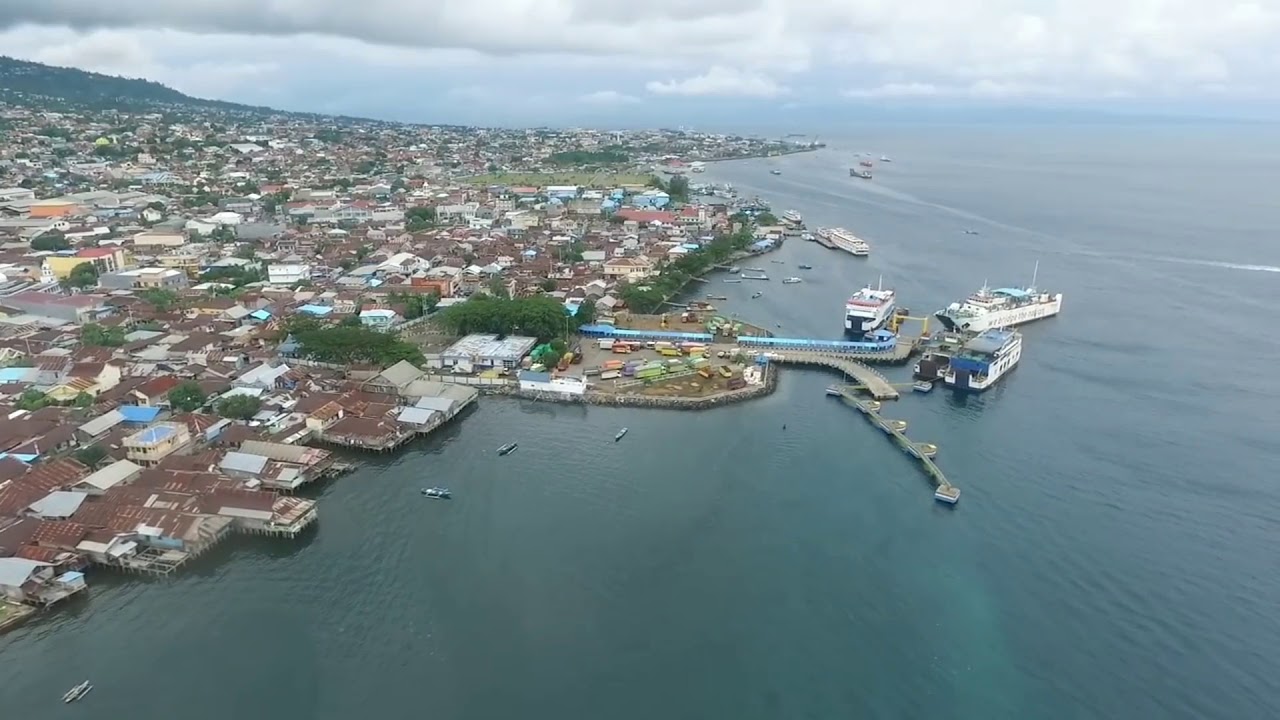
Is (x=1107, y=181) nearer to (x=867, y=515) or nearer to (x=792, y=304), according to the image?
(x=792, y=304)

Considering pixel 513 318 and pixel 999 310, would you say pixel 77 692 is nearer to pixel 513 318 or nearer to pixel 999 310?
pixel 513 318

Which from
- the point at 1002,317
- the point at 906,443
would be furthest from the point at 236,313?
the point at 1002,317

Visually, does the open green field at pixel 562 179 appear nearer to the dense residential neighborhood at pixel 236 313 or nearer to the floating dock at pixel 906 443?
the dense residential neighborhood at pixel 236 313

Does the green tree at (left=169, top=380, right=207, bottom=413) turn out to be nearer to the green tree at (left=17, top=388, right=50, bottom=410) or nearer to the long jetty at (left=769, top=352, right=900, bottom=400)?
the green tree at (left=17, top=388, right=50, bottom=410)

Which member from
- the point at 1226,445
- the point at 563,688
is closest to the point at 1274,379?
the point at 1226,445

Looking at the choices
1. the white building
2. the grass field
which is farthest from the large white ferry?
the white building

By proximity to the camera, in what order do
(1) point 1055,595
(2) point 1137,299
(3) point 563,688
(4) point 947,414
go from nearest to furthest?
(3) point 563,688 → (1) point 1055,595 → (4) point 947,414 → (2) point 1137,299

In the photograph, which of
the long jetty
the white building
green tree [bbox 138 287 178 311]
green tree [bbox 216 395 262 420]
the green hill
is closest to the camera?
green tree [bbox 216 395 262 420]

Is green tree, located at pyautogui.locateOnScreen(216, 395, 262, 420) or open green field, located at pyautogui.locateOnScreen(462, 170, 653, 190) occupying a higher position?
open green field, located at pyautogui.locateOnScreen(462, 170, 653, 190)
